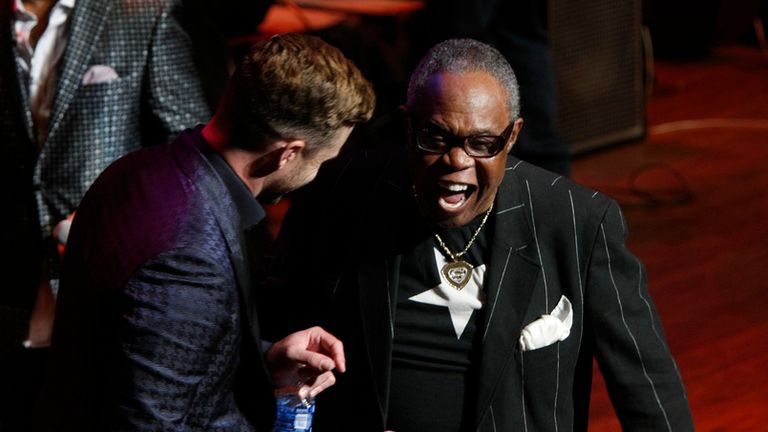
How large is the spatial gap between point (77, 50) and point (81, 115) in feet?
0.51

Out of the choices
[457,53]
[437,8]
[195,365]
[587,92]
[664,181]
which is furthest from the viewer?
[587,92]

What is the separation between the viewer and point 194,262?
1895 mm

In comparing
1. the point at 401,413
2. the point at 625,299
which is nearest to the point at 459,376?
the point at 401,413

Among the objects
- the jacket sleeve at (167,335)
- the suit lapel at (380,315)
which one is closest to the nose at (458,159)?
the suit lapel at (380,315)

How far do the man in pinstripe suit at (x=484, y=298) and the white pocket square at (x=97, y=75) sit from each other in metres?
0.89

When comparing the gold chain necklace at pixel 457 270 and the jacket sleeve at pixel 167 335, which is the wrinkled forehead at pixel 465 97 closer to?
the gold chain necklace at pixel 457 270

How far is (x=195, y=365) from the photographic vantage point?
1.91 meters

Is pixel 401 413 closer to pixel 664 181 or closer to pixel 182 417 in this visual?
pixel 182 417

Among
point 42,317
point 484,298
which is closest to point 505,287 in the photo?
point 484,298

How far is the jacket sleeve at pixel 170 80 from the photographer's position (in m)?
2.99

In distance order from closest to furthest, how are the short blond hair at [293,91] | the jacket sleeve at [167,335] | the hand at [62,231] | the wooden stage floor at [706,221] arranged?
the jacket sleeve at [167,335]
the short blond hair at [293,91]
the hand at [62,231]
the wooden stage floor at [706,221]

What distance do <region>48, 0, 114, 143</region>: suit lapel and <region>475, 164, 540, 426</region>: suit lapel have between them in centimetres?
112

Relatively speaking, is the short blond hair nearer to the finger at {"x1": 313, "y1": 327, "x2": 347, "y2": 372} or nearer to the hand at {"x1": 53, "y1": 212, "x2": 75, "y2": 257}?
the finger at {"x1": 313, "y1": 327, "x2": 347, "y2": 372}

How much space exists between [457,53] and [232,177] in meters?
0.54
